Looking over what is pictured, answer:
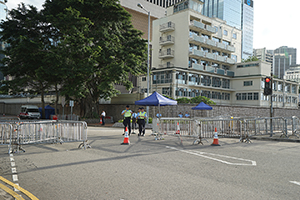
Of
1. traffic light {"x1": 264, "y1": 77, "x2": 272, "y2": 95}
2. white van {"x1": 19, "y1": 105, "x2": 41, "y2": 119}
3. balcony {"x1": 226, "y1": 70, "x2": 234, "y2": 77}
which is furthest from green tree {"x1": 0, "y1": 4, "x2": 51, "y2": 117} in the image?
balcony {"x1": 226, "y1": 70, "x2": 234, "y2": 77}

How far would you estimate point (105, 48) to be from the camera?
31.1 metres

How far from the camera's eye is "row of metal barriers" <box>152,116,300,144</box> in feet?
43.0

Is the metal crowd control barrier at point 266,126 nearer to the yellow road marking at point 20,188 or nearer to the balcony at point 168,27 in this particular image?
the yellow road marking at point 20,188

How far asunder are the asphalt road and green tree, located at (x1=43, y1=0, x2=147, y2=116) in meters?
20.7

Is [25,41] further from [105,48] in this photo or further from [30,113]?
[30,113]

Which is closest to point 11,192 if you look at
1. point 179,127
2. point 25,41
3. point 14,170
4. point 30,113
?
point 14,170

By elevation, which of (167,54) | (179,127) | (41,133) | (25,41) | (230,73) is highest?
(167,54)

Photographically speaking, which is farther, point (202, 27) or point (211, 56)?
point (211, 56)

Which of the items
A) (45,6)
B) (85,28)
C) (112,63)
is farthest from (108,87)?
(45,6)

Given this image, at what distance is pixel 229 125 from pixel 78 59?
67.4ft

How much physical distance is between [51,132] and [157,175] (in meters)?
7.01

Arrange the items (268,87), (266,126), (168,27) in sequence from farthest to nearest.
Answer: (168,27) < (268,87) < (266,126)

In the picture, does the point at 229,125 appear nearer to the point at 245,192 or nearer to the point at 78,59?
the point at 245,192

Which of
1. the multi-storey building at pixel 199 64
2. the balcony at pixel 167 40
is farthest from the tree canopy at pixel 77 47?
the balcony at pixel 167 40
